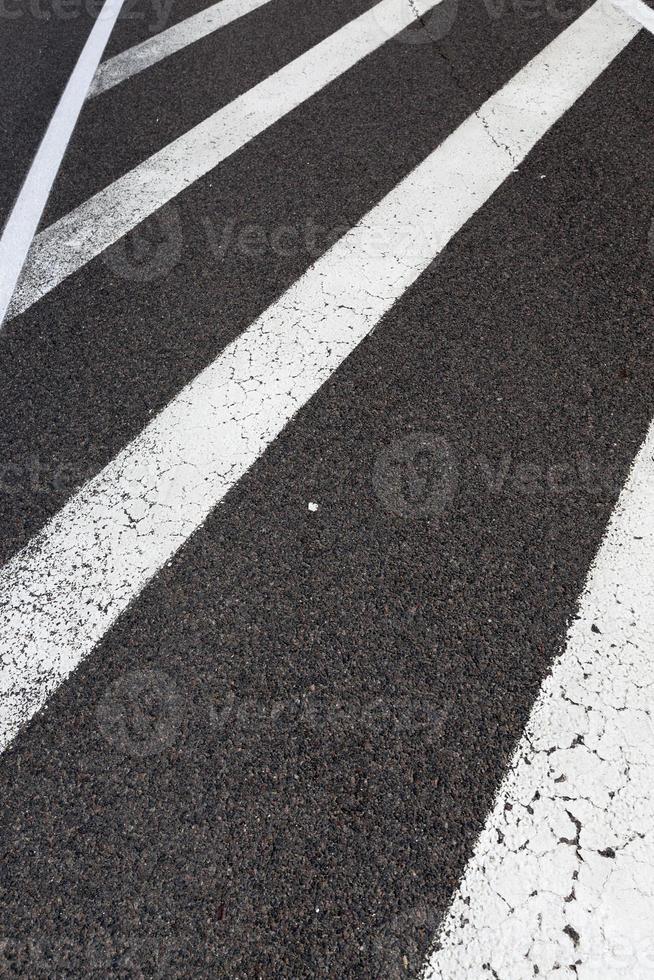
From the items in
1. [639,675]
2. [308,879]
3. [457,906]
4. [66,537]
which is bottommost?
[639,675]

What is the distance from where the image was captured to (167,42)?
17.6ft

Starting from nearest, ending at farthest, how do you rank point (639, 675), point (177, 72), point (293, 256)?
point (639, 675)
point (293, 256)
point (177, 72)

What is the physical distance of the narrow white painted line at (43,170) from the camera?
360 centimetres

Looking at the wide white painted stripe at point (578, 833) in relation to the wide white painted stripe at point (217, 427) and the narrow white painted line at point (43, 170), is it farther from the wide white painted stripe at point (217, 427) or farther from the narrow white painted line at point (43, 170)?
the narrow white painted line at point (43, 170)

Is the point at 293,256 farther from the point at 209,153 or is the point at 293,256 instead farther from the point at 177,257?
the point at 209,153

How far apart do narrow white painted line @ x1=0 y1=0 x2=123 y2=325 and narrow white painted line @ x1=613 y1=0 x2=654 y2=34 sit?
149 inches

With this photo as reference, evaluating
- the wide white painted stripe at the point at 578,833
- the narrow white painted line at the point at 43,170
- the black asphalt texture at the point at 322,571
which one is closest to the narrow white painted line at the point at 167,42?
the narrow white painted line at the point at 43,170

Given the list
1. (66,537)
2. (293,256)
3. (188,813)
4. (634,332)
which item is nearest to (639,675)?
(188,813)

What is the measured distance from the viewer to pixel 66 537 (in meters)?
2.58

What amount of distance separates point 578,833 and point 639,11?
5774mm

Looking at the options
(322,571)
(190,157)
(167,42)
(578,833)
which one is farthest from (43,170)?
(578,833)

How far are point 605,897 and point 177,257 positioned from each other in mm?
3100

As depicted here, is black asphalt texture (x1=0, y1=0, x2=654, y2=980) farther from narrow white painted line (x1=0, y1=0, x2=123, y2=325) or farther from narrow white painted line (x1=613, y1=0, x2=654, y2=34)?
narrow white painted line (x1=613, y1=0, x2=654, y2=34)

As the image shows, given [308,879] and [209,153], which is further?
[209,153]
